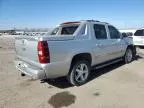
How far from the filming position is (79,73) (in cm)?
606

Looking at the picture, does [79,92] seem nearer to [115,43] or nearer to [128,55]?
[115,43]

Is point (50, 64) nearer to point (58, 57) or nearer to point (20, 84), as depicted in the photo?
point (58, 57)

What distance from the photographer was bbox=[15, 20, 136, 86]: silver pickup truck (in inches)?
193

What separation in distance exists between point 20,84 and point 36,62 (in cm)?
179

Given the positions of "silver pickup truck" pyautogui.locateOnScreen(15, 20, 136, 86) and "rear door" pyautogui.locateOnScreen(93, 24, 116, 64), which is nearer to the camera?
"silver pickup truck" pyautogui.locateOnScreen(15, 20, 136, 86)

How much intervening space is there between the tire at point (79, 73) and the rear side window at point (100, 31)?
3.62ft

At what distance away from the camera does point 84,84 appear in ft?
20.3

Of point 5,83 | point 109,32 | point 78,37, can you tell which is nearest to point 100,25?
point 109,32

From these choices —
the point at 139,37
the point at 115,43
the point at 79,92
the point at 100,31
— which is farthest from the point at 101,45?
the point at 139,37

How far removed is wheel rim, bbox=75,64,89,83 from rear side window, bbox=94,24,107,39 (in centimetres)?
120

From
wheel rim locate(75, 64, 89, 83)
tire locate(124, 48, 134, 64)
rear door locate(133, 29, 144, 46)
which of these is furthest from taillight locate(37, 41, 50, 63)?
rear door locate(133, 29, 144, 46)

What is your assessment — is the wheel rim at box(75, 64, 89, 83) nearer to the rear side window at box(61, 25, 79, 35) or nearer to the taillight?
the rear side window at box(61, 25, 79, 35)

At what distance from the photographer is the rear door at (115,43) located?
24.1 ft

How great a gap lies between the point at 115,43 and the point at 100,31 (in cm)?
116
